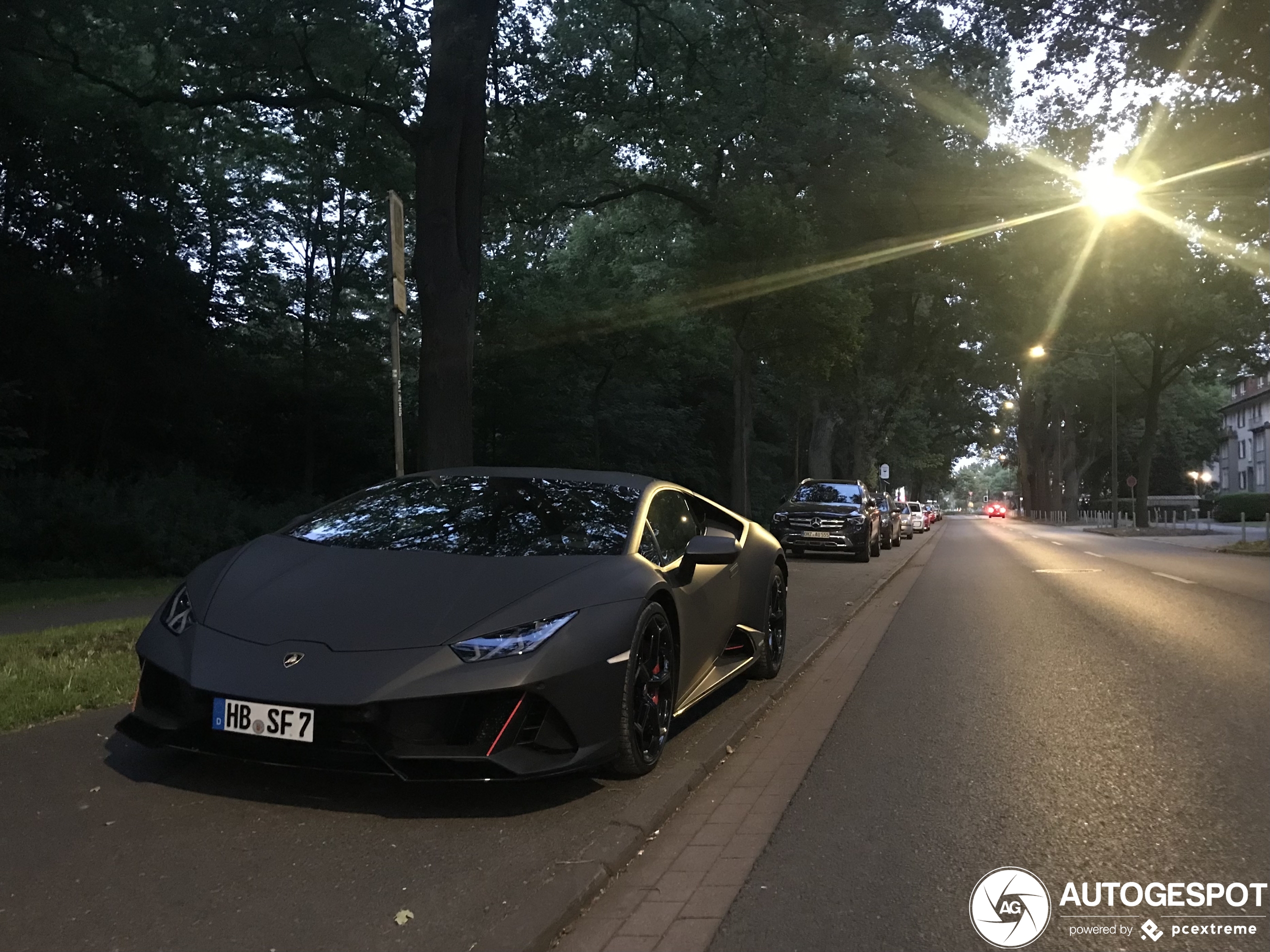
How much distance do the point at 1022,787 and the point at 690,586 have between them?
5.80 feet

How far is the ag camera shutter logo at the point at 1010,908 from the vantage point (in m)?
3.27

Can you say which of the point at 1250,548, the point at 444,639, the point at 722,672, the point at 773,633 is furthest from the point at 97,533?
the point at 1250,548

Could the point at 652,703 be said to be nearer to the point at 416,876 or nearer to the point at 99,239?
the point at 416,876

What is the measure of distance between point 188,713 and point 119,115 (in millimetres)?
14822

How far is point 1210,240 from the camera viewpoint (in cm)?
2650

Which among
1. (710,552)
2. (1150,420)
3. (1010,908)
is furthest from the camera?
(1150,420)

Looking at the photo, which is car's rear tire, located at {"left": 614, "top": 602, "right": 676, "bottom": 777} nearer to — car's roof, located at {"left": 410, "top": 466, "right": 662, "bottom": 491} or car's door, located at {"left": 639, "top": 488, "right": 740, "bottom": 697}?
car's door, located at {"left": 639, "top": 488, "right": 740, "bottom": 697}

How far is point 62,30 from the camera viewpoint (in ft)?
52.1

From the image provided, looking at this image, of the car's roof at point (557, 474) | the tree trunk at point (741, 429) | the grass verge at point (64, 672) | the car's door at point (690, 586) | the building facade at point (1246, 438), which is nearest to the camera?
the car's door at point (690, 586)

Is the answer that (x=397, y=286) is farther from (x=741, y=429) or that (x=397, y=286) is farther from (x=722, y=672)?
(x=741, y=429)

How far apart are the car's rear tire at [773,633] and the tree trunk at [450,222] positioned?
6.06 m

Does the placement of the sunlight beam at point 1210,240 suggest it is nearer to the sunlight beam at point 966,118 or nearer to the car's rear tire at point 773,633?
the sunlight beam at point 966,118

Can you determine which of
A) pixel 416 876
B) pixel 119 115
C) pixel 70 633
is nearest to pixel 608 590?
pixel 416 876

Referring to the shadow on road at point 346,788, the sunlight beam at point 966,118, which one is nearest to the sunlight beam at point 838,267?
the sunlight beam at point 966,118
